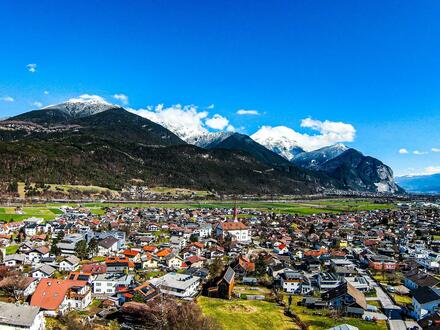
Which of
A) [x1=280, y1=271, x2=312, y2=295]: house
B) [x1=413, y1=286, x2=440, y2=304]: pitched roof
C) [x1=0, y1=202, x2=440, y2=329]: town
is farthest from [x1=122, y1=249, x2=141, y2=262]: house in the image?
[x1=413, y1=286, x2=440, y2=304]: pitched roof

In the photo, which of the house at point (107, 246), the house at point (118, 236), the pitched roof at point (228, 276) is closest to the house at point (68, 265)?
the house at point (107, 246)

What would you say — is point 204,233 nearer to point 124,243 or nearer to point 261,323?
point 124,243

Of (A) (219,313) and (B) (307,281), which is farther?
(B) (307,281)

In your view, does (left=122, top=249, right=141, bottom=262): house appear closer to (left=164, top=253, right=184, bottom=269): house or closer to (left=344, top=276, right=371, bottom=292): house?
(left=164, top=253, right=184, bottom=269): house

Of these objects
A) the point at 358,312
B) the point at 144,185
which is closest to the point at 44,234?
the point at 358,312

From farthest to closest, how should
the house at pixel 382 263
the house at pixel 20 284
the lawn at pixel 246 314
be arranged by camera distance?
the house at pixel 382 263
the house at pixel 20 284
the lawn at pixel 246 314

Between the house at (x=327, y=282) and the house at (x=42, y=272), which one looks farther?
the house at (x=327, y=282)

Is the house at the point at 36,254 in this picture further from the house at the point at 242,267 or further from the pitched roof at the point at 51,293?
the house at the point at 242,267
